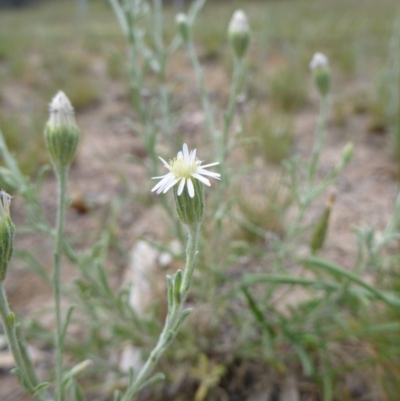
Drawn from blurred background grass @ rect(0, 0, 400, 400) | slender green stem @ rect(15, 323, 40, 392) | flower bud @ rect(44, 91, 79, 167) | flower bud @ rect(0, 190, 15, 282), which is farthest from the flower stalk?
blurred background grass @ rect(0, 0, 400, 400)

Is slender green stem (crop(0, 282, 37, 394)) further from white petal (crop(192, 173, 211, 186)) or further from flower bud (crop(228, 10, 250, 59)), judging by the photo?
flower bud (crop(228, 10, 250, 59))

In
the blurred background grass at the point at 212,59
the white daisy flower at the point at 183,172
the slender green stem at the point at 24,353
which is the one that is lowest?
the slender green stem at the point at 24,353

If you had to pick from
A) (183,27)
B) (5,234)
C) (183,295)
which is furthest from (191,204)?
(183,27)

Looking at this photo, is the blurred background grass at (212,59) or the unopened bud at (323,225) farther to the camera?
the blurred background grass at (212,59)

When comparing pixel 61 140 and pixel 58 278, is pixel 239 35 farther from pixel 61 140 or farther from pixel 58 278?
pixel 58 278

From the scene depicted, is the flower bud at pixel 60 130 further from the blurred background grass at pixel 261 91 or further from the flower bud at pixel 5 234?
the blurred background grass at pixel 261 91

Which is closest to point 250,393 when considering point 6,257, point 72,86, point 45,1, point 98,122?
point 6,257

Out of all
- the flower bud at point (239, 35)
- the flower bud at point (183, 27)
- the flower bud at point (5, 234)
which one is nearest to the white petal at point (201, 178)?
the flower bud at point (5, 234)
